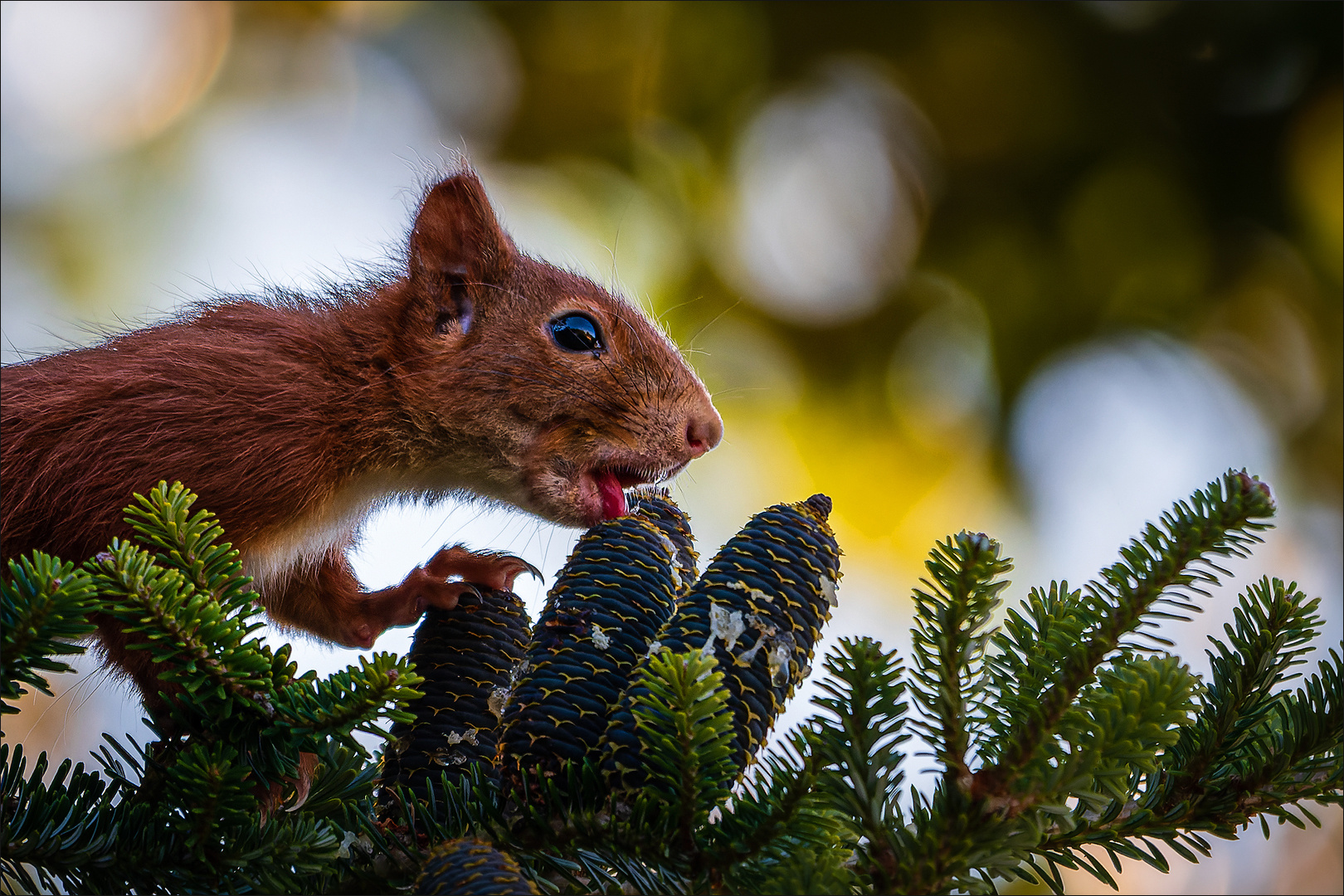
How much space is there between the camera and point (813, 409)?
128 inches

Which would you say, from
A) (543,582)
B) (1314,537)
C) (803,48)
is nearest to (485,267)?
(543,582)

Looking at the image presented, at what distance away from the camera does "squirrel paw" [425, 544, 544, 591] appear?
4.12 ft

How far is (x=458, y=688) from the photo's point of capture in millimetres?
1121

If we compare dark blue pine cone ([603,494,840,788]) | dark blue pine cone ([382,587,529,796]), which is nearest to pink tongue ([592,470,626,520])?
dark blue pine cone ([382,587,529,796])

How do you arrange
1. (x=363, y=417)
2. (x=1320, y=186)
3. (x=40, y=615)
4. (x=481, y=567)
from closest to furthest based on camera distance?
(x=40, y=615) → (x=481, y=567) → (x=363, y=417) → (x=1320, y=186)

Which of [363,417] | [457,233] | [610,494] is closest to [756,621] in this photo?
[610,494]

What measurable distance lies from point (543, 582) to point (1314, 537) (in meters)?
2.92

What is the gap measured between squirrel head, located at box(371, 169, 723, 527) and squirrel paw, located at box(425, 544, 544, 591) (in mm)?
219

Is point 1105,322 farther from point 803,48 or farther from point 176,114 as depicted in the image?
point 176,114

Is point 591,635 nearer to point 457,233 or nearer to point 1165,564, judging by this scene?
point 1165,564

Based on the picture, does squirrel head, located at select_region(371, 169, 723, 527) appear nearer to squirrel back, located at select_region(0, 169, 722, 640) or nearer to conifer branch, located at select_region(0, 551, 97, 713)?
squirrel back, located at select_region(0, 169, 722, 640)

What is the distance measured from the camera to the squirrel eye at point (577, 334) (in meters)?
1.58

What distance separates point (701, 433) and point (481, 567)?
41cm

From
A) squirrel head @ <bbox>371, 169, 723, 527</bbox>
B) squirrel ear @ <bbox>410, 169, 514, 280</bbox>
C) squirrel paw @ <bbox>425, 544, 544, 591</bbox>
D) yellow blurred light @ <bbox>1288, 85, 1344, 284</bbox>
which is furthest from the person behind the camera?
yellow blurred light @ <bbox>1288, 85, 1344, 284</bbox>
